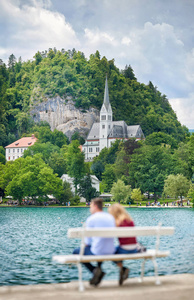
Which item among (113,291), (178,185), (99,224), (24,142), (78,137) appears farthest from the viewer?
(78,137)

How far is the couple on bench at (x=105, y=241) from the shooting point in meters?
10.3

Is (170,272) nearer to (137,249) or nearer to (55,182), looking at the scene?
(137,249)

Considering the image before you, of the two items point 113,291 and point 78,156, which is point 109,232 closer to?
point 113,291

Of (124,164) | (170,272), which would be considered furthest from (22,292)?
(124,164)

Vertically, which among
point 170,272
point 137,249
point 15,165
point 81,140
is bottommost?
point 170,272

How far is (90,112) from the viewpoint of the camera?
7707 inches

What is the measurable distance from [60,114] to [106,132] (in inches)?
759

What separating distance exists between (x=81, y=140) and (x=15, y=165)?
70891 millimetres

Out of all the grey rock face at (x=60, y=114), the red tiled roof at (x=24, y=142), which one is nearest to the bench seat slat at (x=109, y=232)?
the red tiled roof at (x=24, y=142)

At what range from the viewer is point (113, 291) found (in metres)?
9.59

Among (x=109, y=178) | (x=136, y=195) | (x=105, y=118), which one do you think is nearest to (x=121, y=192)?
(x=136, y=195)

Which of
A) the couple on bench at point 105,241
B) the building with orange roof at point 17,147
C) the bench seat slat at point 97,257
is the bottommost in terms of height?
the bench seat slat at point 97,257

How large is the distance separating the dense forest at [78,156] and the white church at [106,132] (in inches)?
203

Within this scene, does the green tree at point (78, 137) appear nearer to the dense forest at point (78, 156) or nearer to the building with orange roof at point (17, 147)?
the dense forest at point (78, 156)
